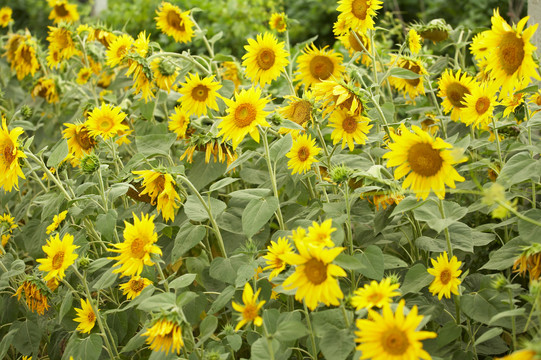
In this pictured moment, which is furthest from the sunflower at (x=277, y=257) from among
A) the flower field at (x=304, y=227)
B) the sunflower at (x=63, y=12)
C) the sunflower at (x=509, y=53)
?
the sunflower at (x=63, y=12)

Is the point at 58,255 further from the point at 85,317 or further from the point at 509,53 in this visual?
the point at 509,53

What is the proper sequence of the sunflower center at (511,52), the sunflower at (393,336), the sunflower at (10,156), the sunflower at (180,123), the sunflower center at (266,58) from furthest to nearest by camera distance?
the sunflower at (180,123), the sunflower center at (266,58), the sunflower at (10,156), the sunflower center at (511,52), the sunflower at (393,336)

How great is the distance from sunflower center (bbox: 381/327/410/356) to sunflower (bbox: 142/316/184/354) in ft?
1.36

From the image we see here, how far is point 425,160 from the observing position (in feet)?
4.04

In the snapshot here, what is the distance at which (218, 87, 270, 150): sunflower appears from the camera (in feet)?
4.86

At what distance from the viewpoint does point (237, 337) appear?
4.32ft

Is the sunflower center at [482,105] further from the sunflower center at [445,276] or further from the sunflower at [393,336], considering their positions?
the sunflower at [393,336]

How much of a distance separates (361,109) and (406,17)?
488cm

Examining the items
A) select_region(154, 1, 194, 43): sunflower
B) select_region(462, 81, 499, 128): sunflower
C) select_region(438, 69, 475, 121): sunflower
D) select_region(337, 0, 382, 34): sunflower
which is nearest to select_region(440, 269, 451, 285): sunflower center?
select_region(462, 81, 499, 128): sunflower

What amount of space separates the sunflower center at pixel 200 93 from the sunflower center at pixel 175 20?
23.6 inches

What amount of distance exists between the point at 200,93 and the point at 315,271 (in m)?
0.91

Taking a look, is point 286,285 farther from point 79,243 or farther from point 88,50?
point 88,50

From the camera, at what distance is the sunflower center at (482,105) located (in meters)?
1.60

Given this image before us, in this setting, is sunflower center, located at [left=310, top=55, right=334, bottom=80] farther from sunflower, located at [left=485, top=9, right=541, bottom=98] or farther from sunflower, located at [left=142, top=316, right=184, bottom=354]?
sunflower, located at [left=142, top=316, right=184, bottom=354]
